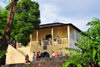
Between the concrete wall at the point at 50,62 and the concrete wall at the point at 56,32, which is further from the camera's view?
the concrete wall at the point at 56,32

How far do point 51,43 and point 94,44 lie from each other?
16739 mm

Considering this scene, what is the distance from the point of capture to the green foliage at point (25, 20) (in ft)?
69.6

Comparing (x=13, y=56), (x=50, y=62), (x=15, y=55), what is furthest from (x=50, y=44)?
(x=50, y=62)

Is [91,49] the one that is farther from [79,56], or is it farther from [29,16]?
[29,16]

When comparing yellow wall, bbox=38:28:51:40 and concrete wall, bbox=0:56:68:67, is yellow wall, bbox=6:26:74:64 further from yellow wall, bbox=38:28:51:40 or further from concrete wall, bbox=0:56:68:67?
concrete wall, bbox=0:56:68:67

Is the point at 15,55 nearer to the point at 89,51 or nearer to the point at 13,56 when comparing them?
the point at 13,56

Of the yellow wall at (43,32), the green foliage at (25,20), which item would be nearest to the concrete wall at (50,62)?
the green foliage at (25,20)

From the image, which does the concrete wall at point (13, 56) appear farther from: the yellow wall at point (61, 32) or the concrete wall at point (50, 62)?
the concrete wall at point (50, 62)

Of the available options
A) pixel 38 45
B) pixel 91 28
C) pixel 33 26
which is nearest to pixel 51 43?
pixel 38 45

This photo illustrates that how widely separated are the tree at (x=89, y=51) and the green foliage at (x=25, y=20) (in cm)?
1381

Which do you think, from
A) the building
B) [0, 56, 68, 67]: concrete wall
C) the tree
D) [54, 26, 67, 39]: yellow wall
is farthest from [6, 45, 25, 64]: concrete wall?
the tree

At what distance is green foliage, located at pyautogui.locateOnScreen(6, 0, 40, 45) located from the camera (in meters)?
21.2

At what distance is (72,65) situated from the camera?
25.4 ft

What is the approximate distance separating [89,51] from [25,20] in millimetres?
15804
